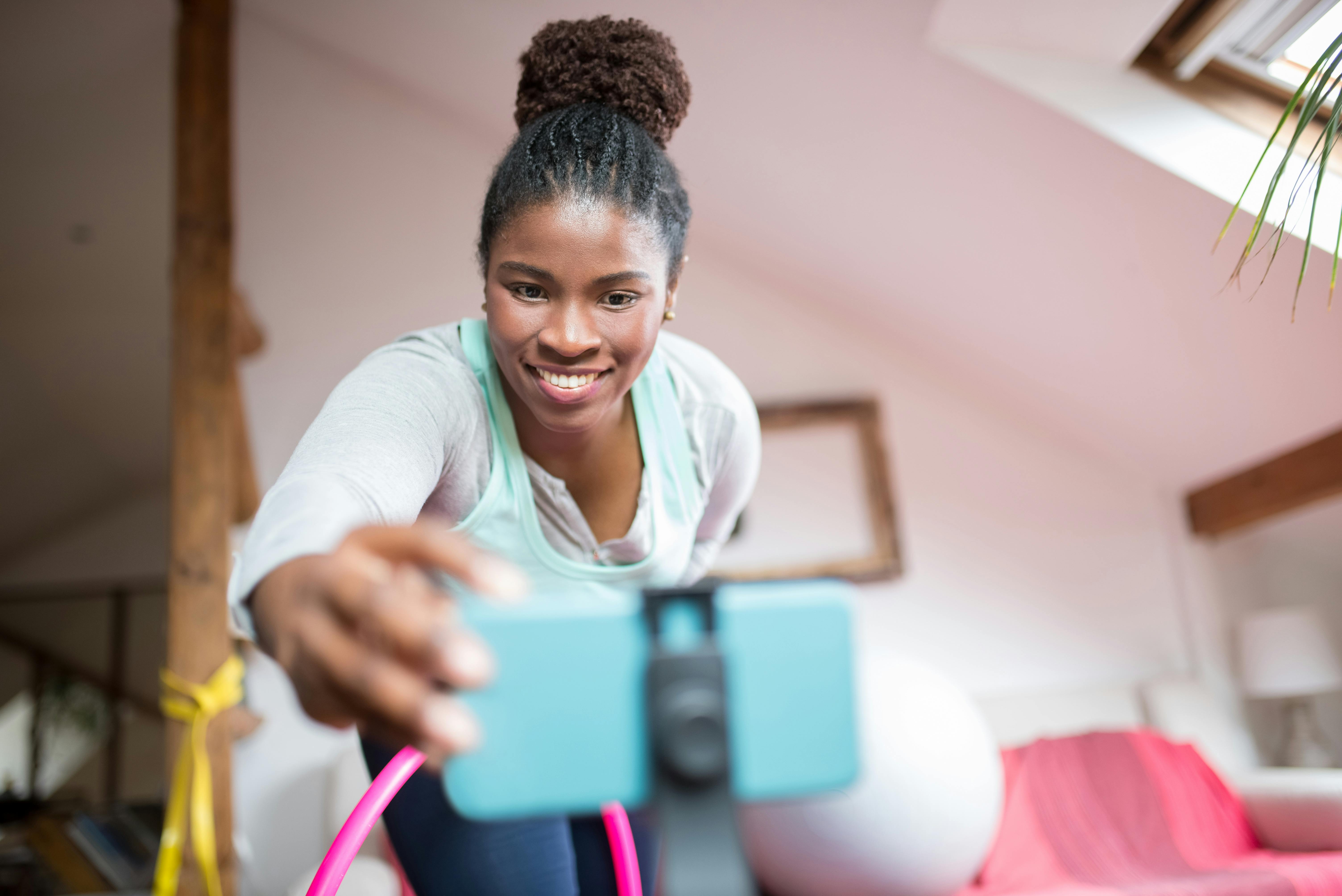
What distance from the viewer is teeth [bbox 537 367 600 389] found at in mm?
692

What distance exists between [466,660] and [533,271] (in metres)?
0.42

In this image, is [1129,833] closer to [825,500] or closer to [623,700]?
[825,500]

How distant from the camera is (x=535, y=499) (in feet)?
2.55

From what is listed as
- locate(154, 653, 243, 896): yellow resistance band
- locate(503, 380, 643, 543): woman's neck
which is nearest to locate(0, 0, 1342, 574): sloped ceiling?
locate(503, 380, 643, 543): woman's neck

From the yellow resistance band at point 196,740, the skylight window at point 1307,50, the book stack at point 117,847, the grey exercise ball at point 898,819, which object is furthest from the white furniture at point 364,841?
the book stack at point 117,847

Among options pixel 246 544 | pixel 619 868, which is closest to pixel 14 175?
pixel 619 868

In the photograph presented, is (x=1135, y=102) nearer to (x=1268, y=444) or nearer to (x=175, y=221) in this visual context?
(x=1268, y=444)

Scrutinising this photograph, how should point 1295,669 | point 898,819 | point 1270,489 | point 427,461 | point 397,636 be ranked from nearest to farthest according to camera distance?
1. point 397,636
2. point 427,461
3. point 898,819
4. point 1270,489
5. point 1295,669

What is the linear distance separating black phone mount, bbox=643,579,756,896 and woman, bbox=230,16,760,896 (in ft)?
0.22

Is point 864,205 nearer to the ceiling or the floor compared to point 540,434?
nearer to the ceiling

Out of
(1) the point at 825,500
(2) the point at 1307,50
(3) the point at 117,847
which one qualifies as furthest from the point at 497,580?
(3) the point at 117,847

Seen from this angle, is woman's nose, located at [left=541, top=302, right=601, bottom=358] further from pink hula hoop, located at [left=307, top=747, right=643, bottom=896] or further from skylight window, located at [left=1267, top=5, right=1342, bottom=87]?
skylight window, located at [left=1267, top=5, right=1342, bottom=87]

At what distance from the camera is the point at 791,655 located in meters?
0.35

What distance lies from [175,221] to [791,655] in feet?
8.51
